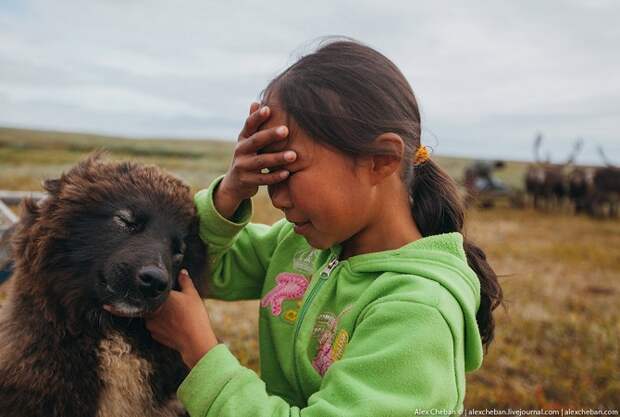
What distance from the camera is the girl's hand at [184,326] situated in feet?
6.58

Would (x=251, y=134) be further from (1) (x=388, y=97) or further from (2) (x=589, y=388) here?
(2) (x=589, y=388)

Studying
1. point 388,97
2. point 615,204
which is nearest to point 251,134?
point 388,97

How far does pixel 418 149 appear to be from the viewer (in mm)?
2184

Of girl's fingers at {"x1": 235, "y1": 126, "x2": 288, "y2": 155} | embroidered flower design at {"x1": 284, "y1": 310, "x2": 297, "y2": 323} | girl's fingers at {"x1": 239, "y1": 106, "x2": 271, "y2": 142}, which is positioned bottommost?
embroidered flower design at {"x1": 284, "y1": 310, "x2": 297, "y2": 323}

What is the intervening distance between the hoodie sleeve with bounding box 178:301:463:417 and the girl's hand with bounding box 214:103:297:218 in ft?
1.94

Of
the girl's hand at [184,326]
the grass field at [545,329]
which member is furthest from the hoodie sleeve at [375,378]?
the grass field at [545,329]

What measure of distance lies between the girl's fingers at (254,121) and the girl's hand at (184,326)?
2.19ft

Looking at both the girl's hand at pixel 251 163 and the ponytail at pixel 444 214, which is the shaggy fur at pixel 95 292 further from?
the ponytail at pixel 444 214

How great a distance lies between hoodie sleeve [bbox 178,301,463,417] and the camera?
5.36ft

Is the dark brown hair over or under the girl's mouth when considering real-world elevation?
over

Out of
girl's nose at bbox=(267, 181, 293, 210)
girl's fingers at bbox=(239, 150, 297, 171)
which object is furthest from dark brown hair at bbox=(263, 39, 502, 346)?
girl's nose at bbox=(267, 181, 293, 210)

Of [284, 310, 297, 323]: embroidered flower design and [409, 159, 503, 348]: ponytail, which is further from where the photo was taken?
[284, 310, 297, 323]: embroidered flower design

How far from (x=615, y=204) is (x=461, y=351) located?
25104mm

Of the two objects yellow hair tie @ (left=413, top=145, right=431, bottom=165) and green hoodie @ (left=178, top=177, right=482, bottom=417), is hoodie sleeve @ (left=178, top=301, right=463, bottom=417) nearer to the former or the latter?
green hoodie @ (left=178, top=177, right=482, bottom=417)
